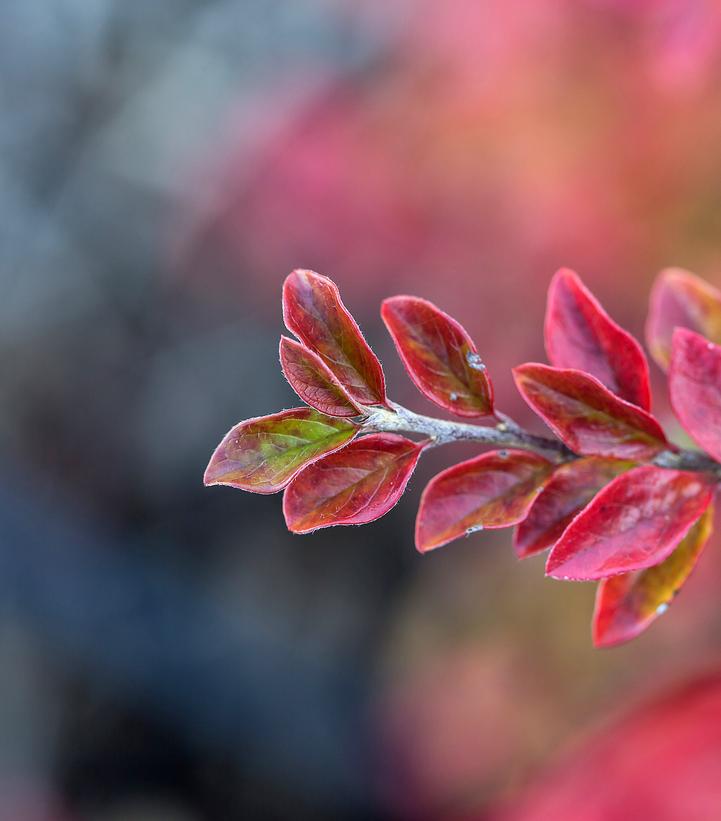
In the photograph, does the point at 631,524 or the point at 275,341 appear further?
the point at 275,341

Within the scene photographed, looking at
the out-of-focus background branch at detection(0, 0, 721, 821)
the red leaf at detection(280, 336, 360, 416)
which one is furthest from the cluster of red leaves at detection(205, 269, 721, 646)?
the out-of-focus background branch at detection(0, 0, 721, 821)

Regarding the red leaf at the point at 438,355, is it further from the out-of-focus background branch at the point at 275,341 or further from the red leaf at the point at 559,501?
the out-of-focus background branch at the point at 275,341

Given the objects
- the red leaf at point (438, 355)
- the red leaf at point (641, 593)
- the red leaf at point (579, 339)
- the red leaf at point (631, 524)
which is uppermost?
the red leaf at point (438, 355)

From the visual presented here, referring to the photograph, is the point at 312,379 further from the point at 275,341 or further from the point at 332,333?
the point at 275,341

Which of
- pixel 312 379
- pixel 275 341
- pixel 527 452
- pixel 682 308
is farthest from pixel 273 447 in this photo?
pixel 275 341

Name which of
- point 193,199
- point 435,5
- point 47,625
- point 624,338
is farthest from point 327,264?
point 624,338

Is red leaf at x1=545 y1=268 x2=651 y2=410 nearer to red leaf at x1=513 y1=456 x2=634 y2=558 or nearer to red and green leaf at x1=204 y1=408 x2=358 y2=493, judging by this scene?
red leaf at x1=513 y1=456 x2=634 y2=558

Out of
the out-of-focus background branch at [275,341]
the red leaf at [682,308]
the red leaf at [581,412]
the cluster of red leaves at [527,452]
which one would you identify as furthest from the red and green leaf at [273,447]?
the out-of-focus background branch at [275,341]
